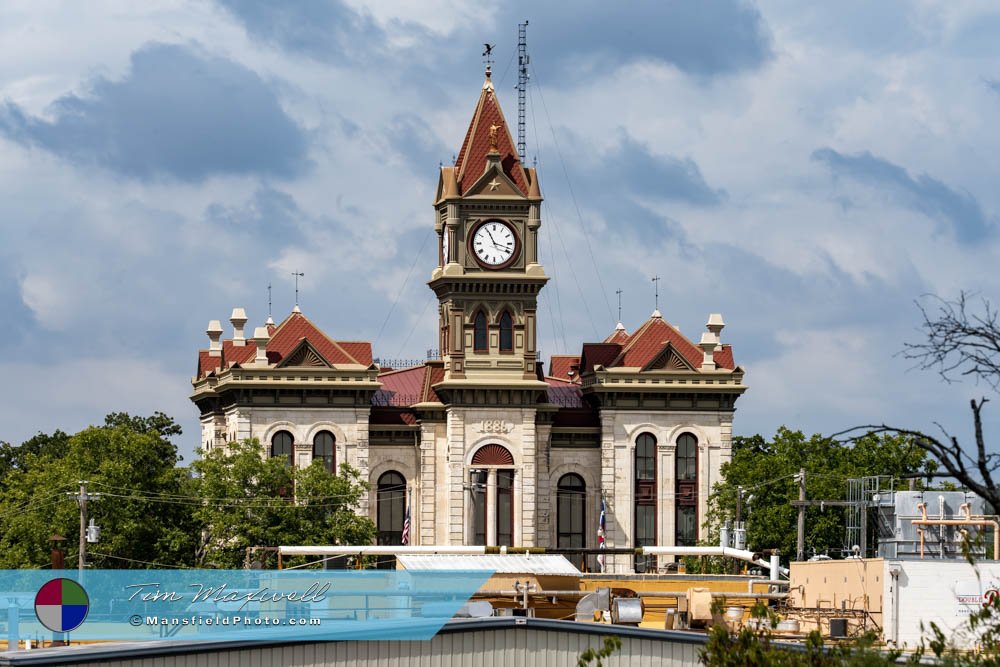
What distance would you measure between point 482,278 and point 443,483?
1131 cm

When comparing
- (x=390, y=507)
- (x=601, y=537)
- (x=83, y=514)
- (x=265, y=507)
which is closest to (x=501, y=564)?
(x=83, y=514)

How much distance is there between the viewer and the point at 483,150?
4599 inches

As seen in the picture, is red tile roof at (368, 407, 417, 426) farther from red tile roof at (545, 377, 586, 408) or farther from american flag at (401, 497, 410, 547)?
red tile roof at (545, 377, 586, 408)

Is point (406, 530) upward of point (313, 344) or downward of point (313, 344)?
downward

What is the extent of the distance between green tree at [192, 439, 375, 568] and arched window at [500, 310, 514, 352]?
500 inches

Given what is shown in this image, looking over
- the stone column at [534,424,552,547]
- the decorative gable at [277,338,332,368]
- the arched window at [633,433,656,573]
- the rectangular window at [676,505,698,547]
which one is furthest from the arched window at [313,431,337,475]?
the rectangular window at [676,505,698,547]

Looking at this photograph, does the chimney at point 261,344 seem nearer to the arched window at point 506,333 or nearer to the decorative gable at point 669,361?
the arched window at point 506,333

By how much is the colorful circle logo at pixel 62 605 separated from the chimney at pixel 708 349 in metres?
75.8

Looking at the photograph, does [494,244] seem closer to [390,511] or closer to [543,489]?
[543,489]

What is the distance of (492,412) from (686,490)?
11738mm

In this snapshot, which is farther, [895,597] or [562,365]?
[562,365]

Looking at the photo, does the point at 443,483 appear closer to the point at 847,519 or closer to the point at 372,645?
the point at 847,519

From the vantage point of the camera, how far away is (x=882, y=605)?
56469mm

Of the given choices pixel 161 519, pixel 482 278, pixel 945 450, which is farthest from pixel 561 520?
pixel 945 450
